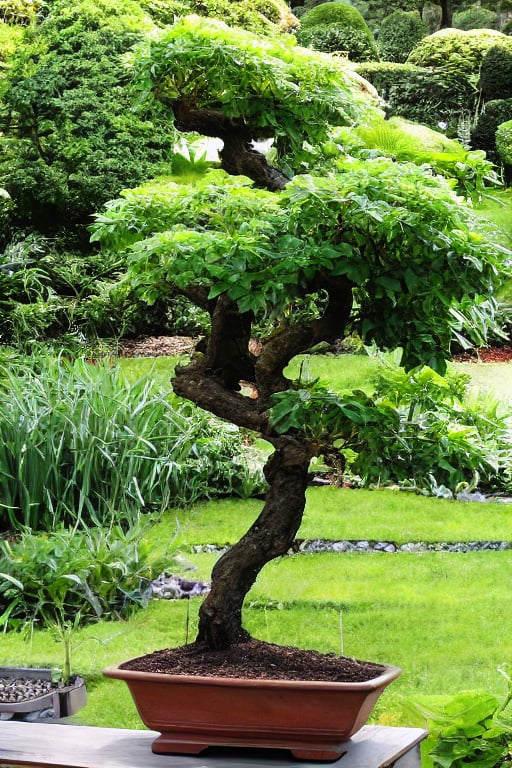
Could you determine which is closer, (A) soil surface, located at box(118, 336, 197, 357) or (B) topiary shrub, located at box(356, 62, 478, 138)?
(A) soil surface, located at box(118, 336, 197, 357)

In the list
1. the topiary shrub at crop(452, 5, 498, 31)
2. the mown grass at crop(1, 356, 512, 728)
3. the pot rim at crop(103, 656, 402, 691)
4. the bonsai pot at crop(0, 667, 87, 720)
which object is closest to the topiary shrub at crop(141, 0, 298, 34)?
the mown grass at crop(1, 356, 512, 728)

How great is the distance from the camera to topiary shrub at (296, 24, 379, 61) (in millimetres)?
17672

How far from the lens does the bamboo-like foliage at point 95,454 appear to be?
18.6 ft

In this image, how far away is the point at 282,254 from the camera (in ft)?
8.32

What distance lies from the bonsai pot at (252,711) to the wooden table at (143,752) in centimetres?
3

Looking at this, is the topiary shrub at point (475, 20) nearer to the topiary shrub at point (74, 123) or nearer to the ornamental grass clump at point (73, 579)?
the topiary shrub at point (74, 123)

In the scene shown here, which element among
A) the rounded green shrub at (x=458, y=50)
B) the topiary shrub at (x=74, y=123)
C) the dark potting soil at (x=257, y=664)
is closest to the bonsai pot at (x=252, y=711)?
the dark potting soil at (x=257, y=664)

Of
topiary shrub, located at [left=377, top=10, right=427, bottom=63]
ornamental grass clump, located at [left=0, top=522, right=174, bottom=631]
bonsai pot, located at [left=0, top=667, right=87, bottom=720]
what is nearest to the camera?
bonsai pot, located at [left=0, top=667, right=87, bottom=720]

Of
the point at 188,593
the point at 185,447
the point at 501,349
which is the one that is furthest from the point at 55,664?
the point at 501,349

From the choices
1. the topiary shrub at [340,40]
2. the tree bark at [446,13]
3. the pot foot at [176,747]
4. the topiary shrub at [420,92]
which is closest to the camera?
the pot foot at [176,747]

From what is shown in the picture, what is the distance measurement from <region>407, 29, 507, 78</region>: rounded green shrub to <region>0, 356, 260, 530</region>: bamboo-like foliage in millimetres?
12510

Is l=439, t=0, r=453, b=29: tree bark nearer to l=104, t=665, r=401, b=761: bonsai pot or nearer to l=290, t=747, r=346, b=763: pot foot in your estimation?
l=104, t=665, r=401, b=761: bonsai pot

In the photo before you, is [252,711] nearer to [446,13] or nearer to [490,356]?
[490,356]

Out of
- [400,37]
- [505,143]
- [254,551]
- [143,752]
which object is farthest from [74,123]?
[400,37]
